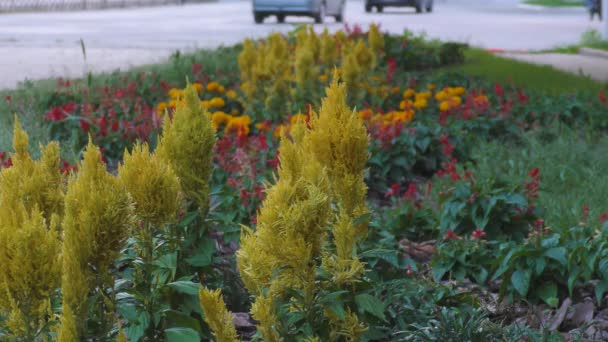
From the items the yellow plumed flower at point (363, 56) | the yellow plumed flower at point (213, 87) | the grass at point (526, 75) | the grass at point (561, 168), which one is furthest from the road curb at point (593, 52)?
the yellow plumed flower at point (213, 87)

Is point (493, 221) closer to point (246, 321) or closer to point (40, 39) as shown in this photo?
point (246, 321)

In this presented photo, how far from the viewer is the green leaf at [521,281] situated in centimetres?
390

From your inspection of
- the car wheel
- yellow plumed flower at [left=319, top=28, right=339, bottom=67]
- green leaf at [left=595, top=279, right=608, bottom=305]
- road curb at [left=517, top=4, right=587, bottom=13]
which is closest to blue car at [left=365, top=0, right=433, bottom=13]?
the car wheel

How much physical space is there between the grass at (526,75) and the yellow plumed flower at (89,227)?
8.15m

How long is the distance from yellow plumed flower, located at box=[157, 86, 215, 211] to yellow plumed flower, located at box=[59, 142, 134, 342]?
0.67m

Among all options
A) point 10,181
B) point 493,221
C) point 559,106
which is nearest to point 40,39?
point 559,106

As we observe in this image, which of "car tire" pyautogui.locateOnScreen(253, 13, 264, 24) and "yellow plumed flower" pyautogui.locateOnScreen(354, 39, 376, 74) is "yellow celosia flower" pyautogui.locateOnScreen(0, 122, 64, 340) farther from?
"car tire" pyautogui.locateOnScreen(253, 13, 264, 24)

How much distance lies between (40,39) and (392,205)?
49.2 ft

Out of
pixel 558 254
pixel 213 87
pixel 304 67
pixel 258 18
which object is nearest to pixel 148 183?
pixel 558 254

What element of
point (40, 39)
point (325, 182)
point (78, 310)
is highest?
point (325, 182)

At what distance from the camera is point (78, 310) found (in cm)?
246

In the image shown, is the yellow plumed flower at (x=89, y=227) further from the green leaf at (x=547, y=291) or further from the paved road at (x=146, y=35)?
the paved road at (x=146, y=35)

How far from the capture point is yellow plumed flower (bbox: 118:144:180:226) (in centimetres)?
269

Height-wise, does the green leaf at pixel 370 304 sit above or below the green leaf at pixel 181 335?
above
